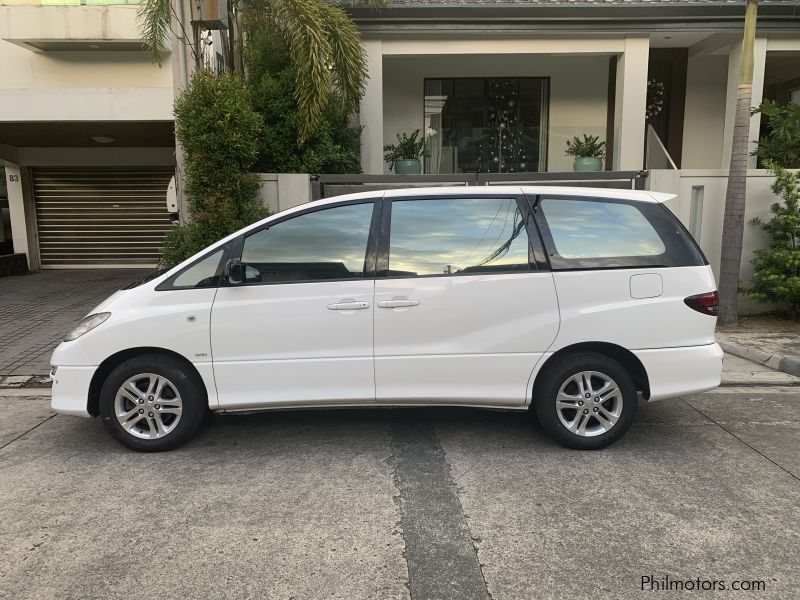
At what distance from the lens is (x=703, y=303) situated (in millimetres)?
4316

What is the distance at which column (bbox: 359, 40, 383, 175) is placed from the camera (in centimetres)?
1088

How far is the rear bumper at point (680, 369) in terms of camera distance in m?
4.33

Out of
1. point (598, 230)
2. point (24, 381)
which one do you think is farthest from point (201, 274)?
point (24, 381)

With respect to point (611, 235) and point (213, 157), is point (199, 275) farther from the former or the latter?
point (213, 157)

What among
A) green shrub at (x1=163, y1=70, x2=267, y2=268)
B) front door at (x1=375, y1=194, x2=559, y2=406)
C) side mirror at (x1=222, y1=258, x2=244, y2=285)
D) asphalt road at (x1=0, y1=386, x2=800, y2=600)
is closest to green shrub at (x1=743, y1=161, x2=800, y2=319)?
asphalt road at (x1=0, y1=386, x2=800, y2=600)

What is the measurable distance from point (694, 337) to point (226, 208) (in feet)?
18.7

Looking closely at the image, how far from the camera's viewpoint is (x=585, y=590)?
2.86 meters

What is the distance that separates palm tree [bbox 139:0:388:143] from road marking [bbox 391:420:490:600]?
5216mm

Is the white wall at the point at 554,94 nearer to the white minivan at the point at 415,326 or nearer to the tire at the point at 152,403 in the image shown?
the white minivan at the point at 415,326

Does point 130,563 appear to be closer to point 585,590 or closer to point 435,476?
point 435,476

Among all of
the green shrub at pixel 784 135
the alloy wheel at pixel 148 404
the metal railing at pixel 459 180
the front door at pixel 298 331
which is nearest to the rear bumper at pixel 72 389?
the alloy wheel at pixel 148 404

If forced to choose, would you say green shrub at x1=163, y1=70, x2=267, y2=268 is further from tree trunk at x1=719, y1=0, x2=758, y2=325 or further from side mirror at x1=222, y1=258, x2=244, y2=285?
tree trunk at x1=719, y1=0, x2=758, y2=325

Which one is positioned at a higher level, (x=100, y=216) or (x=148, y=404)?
(x=100, y=216)

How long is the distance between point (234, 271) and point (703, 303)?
129 inches
